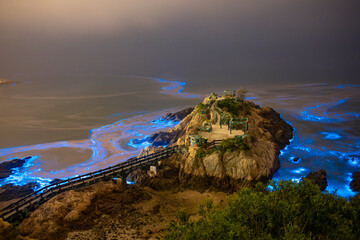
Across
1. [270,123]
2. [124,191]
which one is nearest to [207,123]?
[124,191]

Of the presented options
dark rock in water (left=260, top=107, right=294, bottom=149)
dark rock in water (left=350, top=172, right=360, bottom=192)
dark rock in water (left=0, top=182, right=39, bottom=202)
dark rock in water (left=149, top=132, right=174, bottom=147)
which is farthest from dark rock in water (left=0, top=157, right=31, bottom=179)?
dark rock in water (left=350, top=172, right=360, bottom=192)

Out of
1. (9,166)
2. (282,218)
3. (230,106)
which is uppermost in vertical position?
(230,106)

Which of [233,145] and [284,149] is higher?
[233,145]

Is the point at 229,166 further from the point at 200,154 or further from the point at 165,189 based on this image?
the point at 165,189

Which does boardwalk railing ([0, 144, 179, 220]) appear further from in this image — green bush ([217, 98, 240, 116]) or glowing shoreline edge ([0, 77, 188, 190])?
green bush ([217, 98, 240, 116])

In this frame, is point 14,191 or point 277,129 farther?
point 277,129

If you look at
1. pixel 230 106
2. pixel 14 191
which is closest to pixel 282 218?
pixel 230 106

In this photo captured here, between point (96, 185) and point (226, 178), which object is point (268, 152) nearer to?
point (226, 178)

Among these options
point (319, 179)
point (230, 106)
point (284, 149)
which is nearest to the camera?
point (319, 179)
